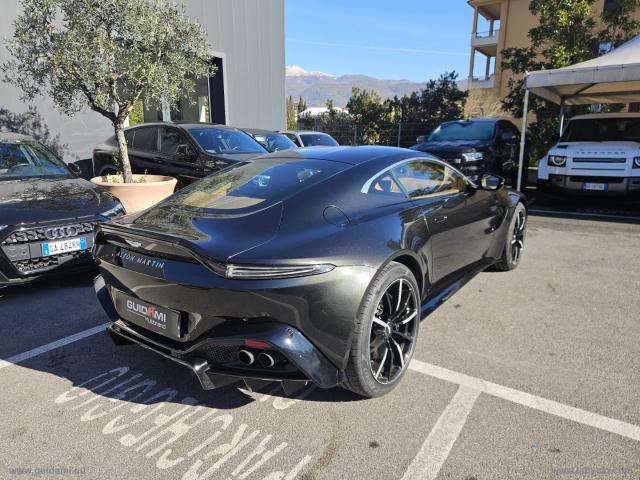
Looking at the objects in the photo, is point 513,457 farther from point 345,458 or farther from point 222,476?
point 222,476

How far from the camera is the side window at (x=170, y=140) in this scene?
25.5 feet

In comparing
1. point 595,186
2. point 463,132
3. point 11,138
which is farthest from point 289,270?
point 463,132

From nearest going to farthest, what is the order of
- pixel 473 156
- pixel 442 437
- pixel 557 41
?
pixel 442 437, pixel 473 156, pixel 557 41

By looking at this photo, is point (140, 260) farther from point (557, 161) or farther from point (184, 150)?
point (557, 161)

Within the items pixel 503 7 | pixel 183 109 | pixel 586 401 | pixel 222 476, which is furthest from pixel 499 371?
pixel 503 7

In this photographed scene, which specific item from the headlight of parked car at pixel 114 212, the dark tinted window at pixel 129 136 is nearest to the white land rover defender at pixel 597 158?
the headlight of parked car at pixel 114 212

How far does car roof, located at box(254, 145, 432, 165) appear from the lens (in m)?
3.18

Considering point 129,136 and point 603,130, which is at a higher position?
point 603,130

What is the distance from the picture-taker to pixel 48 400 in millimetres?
2686

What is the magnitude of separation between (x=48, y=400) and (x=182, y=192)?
5.07 feet

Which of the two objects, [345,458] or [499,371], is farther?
[499,371]

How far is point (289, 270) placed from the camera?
7.31 ft

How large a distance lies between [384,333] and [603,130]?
863 cm

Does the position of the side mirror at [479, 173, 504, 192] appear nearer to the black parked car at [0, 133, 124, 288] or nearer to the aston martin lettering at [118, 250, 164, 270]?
the aston martin lettering at [118, 250, 164, 270]
